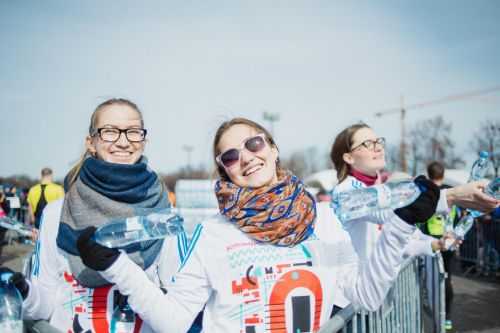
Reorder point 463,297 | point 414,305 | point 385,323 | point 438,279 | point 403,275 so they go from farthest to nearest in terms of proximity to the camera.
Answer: point 463,297 → point 438,279 → point 414,305 → point 403,275 → point 385,323

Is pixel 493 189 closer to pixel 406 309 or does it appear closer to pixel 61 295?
pixel 406 309

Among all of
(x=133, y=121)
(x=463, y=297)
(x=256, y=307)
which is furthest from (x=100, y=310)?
(x=463, y=297)

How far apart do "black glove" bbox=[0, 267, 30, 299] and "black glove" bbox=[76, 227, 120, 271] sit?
0.38 m

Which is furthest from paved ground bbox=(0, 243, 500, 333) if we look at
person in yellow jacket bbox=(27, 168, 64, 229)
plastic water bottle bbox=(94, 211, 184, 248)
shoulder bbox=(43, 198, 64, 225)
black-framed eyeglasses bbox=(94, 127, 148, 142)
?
shoulder bbox=(43, 198, 64, 225)

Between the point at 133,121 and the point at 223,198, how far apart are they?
0.71 m

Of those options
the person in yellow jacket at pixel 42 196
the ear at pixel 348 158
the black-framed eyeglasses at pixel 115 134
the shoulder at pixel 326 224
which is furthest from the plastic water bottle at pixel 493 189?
the person in yellow jacket at pixel 42 196

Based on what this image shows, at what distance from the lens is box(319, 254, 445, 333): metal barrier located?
1.94m

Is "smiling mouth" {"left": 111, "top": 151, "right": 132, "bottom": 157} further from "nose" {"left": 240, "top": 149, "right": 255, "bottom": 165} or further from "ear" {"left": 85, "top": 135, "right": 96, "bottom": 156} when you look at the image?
"nose" {"left": 240, "top": 149, "right": 255, "bottom": 165}

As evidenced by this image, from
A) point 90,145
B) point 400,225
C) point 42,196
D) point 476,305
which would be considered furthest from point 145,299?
point 476,305

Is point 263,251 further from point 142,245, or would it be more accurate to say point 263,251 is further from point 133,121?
point 133,121

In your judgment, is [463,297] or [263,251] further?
[463,297]

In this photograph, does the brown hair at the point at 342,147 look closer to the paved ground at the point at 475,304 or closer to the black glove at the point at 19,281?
the black glove at the point at 19,281

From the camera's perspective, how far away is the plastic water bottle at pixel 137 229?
165 centimetres

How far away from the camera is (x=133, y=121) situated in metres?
2.12
